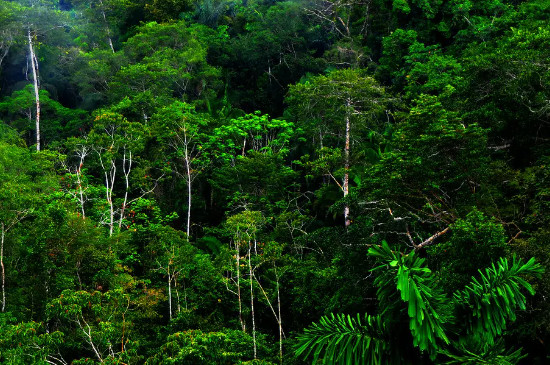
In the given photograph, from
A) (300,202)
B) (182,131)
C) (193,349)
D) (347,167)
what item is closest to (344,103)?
(347,167)

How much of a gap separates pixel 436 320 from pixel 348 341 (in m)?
0.39

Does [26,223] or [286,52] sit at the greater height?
[286,52]

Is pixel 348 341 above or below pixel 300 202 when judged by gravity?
above

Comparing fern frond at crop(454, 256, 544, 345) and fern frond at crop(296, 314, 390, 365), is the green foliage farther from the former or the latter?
fern frond at crop(454, 256, 544, 345)

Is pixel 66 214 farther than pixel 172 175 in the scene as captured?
No

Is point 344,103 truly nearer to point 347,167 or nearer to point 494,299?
point 347,167

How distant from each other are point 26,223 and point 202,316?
588 cm

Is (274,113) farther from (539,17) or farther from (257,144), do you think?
(539,17)

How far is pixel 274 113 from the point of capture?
89.6 feet

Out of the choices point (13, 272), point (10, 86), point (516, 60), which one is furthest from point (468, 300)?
point (10, 86)

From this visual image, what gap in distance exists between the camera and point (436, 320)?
1791 mm

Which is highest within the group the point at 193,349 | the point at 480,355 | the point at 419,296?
the point at 419,296

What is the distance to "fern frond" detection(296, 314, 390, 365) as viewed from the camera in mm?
1944

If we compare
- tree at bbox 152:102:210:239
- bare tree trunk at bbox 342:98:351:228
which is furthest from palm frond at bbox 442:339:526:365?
tree at bbox 152:102:210:239
